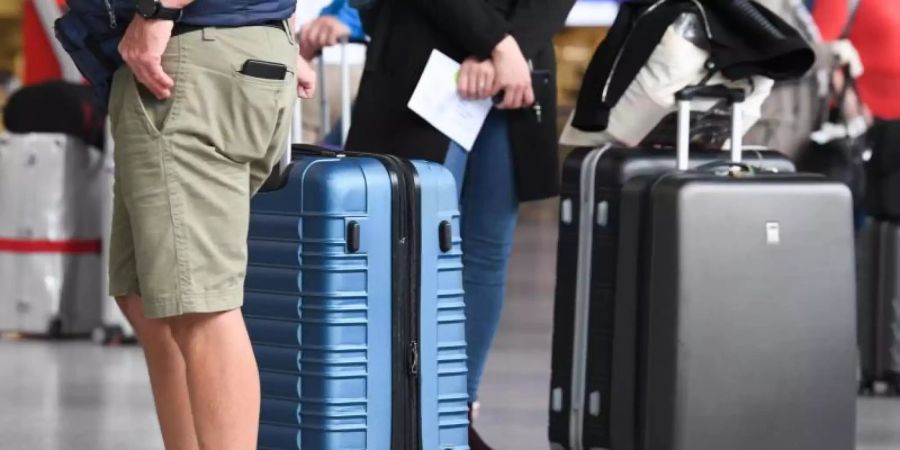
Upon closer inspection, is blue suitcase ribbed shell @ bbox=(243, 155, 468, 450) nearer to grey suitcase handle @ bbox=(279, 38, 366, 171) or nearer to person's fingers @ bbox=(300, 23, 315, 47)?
grey suitcase handle @ bbox=(279, 38, 366, 171)

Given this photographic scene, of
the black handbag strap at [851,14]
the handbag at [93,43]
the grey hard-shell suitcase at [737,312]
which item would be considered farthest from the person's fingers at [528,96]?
the black handbag strap at [851,14]

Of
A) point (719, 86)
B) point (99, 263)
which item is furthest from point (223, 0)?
point (99, 263)

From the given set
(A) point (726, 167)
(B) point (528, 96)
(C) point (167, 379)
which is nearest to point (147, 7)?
(C) point (167, 379)

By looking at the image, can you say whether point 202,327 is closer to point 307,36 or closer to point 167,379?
point 167,379

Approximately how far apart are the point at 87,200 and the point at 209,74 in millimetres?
3605

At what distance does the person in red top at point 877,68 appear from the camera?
4.47 m

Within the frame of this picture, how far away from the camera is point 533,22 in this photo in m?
3.29

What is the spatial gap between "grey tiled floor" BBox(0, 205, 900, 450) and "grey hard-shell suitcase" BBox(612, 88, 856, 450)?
2.15 ft

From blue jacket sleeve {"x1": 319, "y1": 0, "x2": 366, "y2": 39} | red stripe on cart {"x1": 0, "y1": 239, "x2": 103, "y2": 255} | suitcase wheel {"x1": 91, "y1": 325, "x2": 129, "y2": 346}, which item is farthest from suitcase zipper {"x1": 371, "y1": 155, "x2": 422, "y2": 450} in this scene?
red stripe on cart {"x1": 0, "y1": 239, "x2": 103, "y2": 255}

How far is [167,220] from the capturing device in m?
2.23

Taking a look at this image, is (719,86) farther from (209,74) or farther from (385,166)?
(209,74)

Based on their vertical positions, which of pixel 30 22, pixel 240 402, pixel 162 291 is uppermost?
pixel 30 22

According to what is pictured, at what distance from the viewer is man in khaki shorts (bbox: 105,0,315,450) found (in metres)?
2.23

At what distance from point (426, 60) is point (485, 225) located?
0.33m
